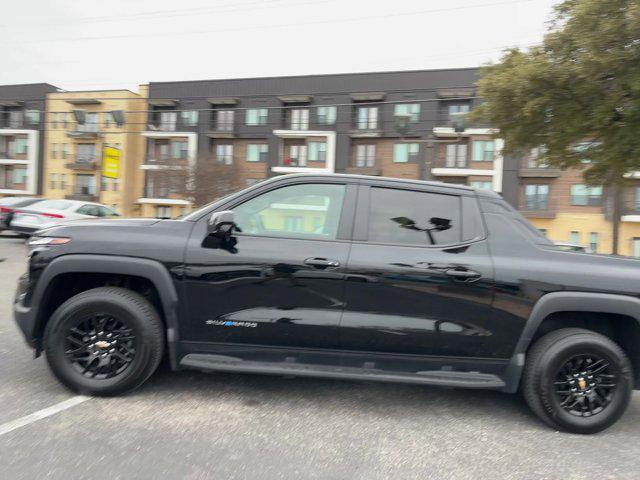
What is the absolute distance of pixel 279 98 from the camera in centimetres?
3834

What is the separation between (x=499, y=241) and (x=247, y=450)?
2.29 meters

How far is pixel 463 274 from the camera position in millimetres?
A: 3561

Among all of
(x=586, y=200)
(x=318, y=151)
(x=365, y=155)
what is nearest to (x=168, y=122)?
(x=318, y=151)

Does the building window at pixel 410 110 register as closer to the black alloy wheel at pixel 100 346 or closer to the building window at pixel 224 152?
the building window at pixel 224 152

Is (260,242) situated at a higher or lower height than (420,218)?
lower

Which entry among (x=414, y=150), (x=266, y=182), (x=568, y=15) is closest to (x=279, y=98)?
(x=414, y=150)

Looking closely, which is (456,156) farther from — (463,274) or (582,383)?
(463,274)

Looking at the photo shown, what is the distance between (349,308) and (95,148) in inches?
1815

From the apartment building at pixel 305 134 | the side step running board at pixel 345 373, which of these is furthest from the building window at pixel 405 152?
the side step running board at pixel 345 373

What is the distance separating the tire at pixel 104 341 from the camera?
3.62 m

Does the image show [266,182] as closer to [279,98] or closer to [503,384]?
[503,384]

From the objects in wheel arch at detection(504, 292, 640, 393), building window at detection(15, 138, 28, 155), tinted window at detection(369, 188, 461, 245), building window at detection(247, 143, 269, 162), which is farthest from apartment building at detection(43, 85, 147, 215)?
wheel arch at detection(504, 292, 640, 393)

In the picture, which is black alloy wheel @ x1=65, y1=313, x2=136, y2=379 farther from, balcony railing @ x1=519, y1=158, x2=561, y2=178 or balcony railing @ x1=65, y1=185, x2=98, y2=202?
balcony railing @ x1=65, y1=185, x2=98, y2=202

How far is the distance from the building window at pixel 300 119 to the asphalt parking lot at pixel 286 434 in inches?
1406
